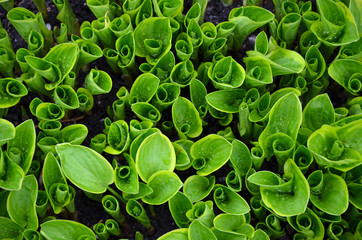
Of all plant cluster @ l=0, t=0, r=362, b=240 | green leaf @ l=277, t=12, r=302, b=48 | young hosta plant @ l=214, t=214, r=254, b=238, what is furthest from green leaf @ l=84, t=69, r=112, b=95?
green leaf @ l=277, t=12, r=302, b=48

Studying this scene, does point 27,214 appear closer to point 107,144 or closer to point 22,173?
point 22,173

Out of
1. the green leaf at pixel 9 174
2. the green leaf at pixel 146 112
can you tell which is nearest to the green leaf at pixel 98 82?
the green leaf at pixel 146 112

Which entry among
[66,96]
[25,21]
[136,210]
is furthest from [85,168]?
[25,21]

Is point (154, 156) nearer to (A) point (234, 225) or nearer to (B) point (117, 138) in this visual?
(B) point (117, 138)

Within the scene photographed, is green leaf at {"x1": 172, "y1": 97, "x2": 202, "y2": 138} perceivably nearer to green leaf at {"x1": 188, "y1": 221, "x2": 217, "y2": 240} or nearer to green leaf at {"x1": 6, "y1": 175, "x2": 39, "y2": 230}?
green leaf at {"x1": 188, "y1": 221, "x2": 217, "y2": 240}

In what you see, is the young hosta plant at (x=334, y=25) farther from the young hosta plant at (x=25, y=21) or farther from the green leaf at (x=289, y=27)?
the young hosta plant at (x=25, y=21)
